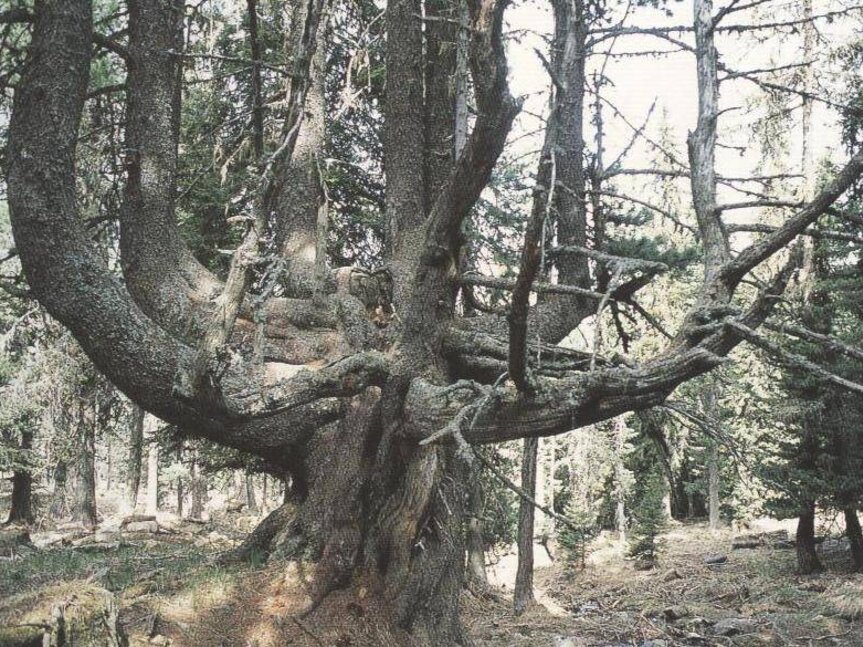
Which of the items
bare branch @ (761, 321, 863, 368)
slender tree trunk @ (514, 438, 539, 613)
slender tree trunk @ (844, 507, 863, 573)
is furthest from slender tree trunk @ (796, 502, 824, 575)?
bare branch @ (761, 321, 863, 368)

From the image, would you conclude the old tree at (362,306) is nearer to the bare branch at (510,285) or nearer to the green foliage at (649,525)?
the bare branch at (510,285)

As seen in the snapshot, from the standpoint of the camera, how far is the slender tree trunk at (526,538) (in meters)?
11.2

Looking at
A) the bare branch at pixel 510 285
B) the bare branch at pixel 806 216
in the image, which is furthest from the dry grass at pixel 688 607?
the bare branch at pixel 806 216

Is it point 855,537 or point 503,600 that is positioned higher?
point 855,537

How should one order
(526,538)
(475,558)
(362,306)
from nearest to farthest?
1. (362,306)
2. (526,538)
3. (475,558)

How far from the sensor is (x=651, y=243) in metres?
7.73

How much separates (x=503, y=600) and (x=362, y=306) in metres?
8.20

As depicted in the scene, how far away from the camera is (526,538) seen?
11.4m

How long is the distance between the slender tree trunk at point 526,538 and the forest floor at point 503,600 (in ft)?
0.95

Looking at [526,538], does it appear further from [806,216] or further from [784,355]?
[806,216]

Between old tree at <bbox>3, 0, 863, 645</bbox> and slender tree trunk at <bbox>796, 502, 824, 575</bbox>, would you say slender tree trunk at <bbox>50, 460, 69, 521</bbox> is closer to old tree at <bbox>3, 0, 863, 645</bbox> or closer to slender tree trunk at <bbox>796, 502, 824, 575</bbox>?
old tree at <bbox>3, 0, 863, 645</bbox>

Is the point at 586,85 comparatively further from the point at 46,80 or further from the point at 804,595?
the point at 804,595

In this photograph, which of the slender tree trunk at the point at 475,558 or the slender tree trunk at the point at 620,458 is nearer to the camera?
the slender tree trunk at the point at 475,558

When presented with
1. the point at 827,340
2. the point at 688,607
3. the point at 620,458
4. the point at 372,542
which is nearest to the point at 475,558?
the point at 688,607
